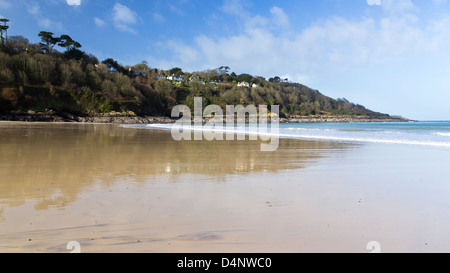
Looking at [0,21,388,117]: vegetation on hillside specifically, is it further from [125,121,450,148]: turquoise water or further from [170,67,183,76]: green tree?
[170,67,183,76]: green tree

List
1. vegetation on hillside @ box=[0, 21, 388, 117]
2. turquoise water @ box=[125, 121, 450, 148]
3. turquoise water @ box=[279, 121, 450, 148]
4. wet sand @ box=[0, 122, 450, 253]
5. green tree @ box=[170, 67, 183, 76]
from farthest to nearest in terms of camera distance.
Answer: green tree @ box=[170, 67, 183, 76] < vegetation on hillside @ box=[0, 21, 388, 117] < turquoise water @ box=[125, 121, 450, 148] < turquoise water @ box=[279, 121, 450, 148] < wet sand @ box=[0, 122, 450, 253]

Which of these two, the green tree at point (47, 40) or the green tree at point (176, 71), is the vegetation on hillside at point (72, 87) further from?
the green tree at point (176, 71)

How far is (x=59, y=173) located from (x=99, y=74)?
79.9m

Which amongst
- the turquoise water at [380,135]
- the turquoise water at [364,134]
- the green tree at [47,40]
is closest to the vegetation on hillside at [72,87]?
the green tree at [47,40]

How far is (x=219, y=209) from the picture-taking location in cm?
429

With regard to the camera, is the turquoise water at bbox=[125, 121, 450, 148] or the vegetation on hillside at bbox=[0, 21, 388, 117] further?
the vegetation on hillside at bbox=[0, 21, 388, 117]

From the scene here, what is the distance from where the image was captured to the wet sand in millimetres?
3150

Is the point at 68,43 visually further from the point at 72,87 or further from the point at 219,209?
the point at 219,209

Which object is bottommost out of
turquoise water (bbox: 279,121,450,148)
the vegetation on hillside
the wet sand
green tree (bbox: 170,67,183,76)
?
the wet sand

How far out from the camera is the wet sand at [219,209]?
10.3 ft

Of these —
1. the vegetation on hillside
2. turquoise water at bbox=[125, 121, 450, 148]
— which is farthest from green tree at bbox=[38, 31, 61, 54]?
turquoise water at bbox=[125, 121, 450, 148]
